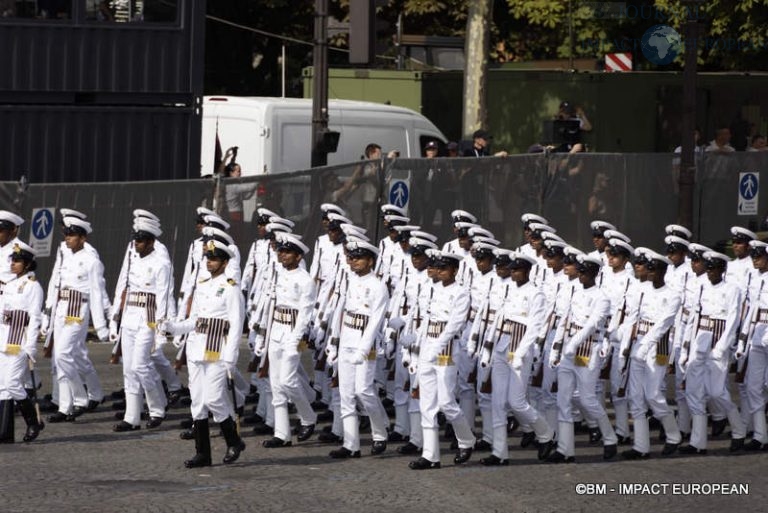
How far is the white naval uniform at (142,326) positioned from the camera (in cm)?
1689

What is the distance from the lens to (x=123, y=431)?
16.8 metres

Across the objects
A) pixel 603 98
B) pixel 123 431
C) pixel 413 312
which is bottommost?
pixel 123 431

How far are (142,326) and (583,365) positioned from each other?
169 inches

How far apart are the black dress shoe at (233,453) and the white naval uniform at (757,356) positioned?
16.7 ft

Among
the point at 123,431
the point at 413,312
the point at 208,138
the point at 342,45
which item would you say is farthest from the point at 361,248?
the point at 342,45

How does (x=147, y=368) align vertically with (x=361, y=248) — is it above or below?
below

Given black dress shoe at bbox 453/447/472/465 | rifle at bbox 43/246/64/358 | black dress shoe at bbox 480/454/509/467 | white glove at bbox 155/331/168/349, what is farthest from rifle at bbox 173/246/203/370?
black dress shoe at bbox 480/454/509/467

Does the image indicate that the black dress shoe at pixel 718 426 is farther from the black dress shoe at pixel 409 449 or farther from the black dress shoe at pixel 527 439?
the black dress shoe at pixel 409 449

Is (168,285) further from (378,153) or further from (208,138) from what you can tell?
(208,138)

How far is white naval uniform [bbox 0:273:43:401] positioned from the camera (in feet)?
51.6

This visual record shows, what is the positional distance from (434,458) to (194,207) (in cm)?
920

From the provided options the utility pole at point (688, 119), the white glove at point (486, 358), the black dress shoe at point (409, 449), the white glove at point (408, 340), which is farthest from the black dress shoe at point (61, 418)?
the utility pole at point (688, 119)

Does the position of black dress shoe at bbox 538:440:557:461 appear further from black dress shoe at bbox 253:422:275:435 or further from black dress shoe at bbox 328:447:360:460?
black dress shoe at bbox 253:422:275:435

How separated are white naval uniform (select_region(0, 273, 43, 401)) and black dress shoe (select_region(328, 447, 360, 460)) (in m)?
2.83
